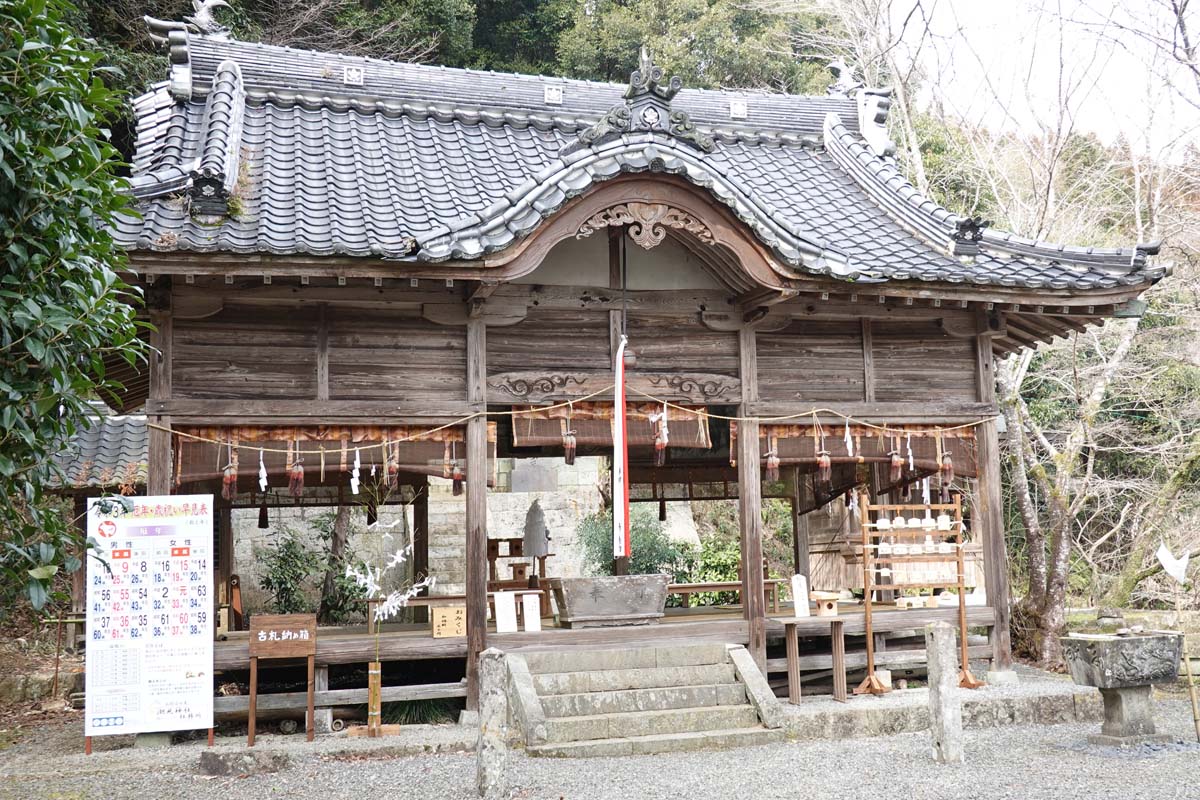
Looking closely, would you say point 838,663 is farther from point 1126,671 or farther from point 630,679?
point 1126,671

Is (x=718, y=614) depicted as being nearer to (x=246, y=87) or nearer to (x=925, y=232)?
(x=925, y=232)

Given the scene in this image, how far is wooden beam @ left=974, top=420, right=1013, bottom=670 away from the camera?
35.3 feet

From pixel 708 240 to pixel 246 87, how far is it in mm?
6098

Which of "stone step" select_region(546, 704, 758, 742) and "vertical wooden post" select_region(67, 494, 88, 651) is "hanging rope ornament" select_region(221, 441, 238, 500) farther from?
"vertical wooden post" select_region(67, 494, 88, 651)

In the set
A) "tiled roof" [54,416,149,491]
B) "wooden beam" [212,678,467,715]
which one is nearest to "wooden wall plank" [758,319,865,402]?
"wooden beam" [212,678,467,715]

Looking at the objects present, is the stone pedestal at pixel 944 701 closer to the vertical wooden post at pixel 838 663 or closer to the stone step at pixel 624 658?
the vertical wooden post at pixel 838 663

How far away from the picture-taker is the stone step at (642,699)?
29.4ft

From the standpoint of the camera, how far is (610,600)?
1008 cm

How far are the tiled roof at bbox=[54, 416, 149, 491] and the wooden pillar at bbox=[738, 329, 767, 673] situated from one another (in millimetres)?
7632

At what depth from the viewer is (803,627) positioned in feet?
34.6

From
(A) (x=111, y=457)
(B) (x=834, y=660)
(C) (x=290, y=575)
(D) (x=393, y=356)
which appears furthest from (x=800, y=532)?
(A) (x=111, y=457)

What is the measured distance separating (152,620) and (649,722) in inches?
163

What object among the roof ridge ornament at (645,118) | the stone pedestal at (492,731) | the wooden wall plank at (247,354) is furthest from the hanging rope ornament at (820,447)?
the wooden wall plank at (247,354)

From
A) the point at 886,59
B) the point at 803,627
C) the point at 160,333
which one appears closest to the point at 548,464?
the point at 886,59
